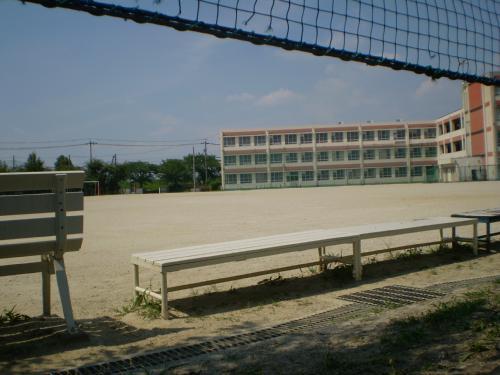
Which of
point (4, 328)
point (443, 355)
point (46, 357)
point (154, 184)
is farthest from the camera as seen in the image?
point (154, 184)

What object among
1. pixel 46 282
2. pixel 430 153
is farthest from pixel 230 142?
pixel 46 282

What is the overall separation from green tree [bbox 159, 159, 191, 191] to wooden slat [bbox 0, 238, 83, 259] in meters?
110

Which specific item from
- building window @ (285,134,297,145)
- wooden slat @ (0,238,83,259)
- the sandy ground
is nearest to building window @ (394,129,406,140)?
building window @ (285,134,297,145)

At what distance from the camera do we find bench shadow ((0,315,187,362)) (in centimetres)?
356

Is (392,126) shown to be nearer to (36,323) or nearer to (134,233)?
(134,233)

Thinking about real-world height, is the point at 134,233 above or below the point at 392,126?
below

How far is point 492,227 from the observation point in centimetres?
1024

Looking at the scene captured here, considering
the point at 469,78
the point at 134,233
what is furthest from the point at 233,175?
the point at 469,78

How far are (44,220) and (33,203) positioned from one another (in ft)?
0.49

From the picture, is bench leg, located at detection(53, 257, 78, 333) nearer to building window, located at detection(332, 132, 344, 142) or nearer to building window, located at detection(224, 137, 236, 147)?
building window, located at detection(224, 137, 236, 147)

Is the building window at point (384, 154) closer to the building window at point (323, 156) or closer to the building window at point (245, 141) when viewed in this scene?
the building window at point (323, 156)

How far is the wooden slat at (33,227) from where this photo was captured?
11.8ft

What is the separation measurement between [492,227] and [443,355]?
27.6 feet

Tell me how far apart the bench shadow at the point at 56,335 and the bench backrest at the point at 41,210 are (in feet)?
2.10
